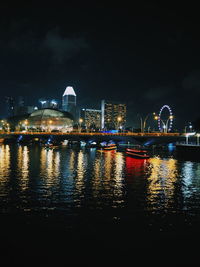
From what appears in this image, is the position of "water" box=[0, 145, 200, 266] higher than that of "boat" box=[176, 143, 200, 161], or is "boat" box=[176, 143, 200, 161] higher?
"boat" box=[176, 143, 200, 161]

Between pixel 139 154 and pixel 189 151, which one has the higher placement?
pixel 189 151

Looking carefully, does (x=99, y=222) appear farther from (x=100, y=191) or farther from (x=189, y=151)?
(x=189, y=151)

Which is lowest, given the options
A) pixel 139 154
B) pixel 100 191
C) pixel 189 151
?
pixel 100 191

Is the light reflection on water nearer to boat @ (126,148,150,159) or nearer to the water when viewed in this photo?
the water

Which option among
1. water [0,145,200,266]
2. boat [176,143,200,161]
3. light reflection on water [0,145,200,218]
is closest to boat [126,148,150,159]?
boat [176,143,200,161]

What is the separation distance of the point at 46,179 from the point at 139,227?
75.5 ft

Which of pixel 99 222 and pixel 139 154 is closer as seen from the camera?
pixel 99 222

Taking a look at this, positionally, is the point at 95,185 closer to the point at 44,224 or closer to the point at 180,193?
the point at 180,193

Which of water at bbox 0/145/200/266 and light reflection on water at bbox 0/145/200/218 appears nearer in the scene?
water at bbox 0/145/200/266

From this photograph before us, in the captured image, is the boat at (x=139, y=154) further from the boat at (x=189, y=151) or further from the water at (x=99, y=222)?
the water at (x=99, y=222)

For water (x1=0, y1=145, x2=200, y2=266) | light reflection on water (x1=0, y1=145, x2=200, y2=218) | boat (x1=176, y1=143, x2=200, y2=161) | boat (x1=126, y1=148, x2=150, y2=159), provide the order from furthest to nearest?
boat (x1=126, y1=148, x2=150, y2=159)
boat (x1=176, y1=143, x2=200, y2=161)
light reflection on water (x1=0, y1=145, x2=200, y2=218)
water (x1=0, y1=145, x2=200, y2=266)

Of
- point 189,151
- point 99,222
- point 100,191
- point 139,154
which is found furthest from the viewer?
point 139,154

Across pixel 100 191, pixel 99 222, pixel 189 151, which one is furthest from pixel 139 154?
pixel 99 222

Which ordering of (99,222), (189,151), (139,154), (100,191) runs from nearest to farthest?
(99,222)
(100,191)
(189,151)
(139,154)
